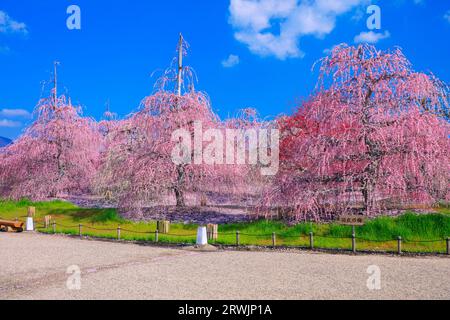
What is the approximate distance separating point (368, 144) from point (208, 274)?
11859 millimetres

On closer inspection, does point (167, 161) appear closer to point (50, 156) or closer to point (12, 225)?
point (12, 225)

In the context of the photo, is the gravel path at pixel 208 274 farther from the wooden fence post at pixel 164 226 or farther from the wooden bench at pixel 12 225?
the wooden bench at pixel 12 225

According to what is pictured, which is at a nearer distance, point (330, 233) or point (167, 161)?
point (330, 233)

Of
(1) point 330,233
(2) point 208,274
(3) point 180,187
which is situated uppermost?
(3) point 180,187

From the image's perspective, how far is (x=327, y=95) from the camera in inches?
798

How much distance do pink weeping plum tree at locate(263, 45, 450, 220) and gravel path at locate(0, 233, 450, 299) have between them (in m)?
5.78

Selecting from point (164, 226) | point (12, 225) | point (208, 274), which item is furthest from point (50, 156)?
point (208, 274)

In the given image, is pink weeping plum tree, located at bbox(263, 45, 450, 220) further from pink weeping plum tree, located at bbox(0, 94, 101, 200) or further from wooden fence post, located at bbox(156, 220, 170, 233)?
pink weeping plum tree, located at bbox(0, 94, 101, 200)

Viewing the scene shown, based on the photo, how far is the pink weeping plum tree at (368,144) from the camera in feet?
60.9

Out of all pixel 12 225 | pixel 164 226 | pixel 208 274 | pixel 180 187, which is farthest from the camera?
pixel 180 187

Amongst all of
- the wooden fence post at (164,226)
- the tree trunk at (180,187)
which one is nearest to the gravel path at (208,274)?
the wooden fence post at (164,226)

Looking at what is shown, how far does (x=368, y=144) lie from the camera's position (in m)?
19.5

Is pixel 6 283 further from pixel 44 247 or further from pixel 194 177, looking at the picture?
pixel 194 177

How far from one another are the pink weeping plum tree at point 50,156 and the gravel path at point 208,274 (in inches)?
716
